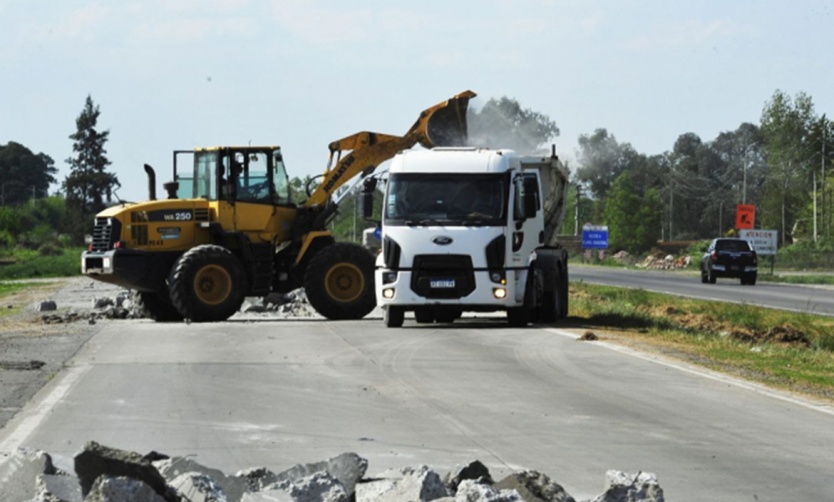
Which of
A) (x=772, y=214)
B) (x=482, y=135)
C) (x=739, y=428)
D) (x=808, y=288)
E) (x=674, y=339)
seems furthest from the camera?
(x=772, y=214)

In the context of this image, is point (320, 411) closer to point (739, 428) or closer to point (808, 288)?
point (739, 428)

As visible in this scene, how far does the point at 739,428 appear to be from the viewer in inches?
526

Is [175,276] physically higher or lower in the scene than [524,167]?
lower

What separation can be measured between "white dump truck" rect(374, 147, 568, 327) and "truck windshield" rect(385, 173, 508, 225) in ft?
0.06

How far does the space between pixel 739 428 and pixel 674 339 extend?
12.3m

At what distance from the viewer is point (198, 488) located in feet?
26.8

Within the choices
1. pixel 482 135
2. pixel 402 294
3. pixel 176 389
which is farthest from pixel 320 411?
pixel 482 135

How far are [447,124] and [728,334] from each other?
786 cm

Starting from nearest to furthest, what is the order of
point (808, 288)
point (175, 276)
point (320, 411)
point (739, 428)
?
point (739, 428) → point (320, 411) → point (175, 276) → point (808, 288)

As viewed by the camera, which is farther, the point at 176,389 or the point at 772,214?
the point at 772,214

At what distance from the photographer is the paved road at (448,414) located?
36.8 ft

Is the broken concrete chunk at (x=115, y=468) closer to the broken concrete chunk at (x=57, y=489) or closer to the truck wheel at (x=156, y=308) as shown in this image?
the broken concrete chunk at (x=57, y=489)

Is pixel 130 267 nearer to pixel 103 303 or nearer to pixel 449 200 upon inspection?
pixel 103 303

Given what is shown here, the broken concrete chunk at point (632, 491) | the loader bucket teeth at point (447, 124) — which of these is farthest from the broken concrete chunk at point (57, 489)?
the loader bucket teeth at point (447, 124)
